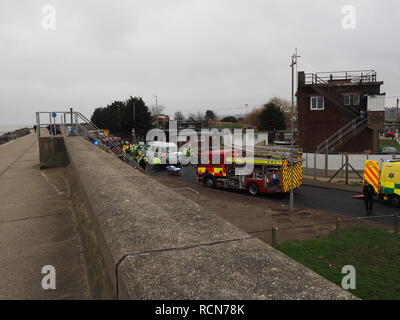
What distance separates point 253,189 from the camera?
1933 cm

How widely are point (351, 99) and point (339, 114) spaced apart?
91.8 inches

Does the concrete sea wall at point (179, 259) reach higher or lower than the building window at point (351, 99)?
lower

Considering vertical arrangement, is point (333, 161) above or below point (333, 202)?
above

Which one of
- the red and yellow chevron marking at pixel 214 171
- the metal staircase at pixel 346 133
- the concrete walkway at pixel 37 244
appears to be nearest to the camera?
the concrete walkway at pixel 37 244

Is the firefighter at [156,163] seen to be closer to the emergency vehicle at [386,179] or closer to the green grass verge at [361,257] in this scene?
the emergency vehicle at [386,179]

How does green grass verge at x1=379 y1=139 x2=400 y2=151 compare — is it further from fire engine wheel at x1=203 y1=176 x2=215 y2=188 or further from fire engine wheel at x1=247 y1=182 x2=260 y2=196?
fire engine wheel at x1=247 y1=182 x2=260 y2=196

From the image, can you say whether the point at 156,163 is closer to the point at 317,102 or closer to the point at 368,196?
the point at 317,102

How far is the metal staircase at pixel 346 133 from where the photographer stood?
3180 cm

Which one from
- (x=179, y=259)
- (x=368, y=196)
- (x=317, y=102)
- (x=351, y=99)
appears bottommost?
(x=368, y=196)

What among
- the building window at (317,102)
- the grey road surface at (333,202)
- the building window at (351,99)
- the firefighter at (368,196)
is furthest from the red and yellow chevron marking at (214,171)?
the building window at (351,99)

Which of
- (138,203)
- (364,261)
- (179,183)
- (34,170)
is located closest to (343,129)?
(179,183)

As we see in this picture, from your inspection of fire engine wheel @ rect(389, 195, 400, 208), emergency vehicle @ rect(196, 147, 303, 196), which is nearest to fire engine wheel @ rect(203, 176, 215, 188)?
emergency vehicle @ rect(196, 147, 303, 196)

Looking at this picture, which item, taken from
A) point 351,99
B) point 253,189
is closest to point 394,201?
point 253,189

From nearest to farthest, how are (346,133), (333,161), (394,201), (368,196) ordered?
(368,196), (394,201), (333,161), (346,133)
